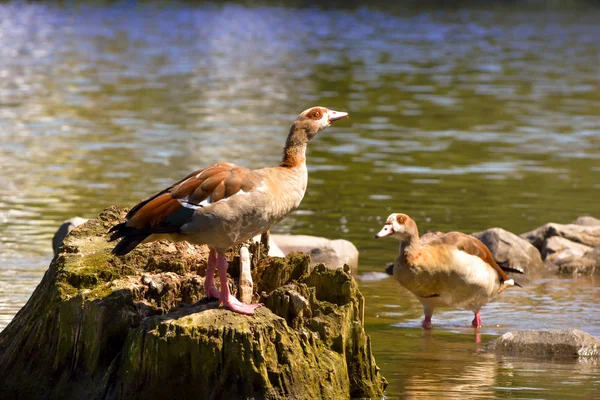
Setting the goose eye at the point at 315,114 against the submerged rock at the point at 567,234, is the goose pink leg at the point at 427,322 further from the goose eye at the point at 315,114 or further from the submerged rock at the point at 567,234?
the submerged rock at the point at 567,234

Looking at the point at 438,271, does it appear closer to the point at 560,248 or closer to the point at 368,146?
the point at 560,248

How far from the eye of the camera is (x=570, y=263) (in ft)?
54.8

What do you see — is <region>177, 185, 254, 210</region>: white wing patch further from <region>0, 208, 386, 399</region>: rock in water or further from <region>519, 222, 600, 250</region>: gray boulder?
<region>519, 222, 600, 250</region>: gray boulder

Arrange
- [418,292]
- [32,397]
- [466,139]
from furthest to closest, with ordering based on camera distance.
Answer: [466,139]
[418,292]
[32,397]

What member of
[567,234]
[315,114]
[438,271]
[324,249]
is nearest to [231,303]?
[315,114]

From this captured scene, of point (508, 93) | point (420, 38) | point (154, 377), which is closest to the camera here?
point (154, 377)

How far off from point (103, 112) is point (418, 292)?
22.6 meters

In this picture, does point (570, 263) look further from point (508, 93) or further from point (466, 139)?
point (508, 93)

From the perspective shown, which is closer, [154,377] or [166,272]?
[154,377]

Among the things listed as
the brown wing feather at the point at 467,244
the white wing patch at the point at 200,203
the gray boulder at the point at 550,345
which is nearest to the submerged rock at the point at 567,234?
the brown wing feather at the point at 467,244

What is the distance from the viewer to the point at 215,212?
866 cm

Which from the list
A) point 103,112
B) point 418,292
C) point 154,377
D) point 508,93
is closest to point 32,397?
point 154,377

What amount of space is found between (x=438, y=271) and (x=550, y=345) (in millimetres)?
1876

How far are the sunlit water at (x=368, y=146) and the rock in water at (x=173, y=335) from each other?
1.25 m
